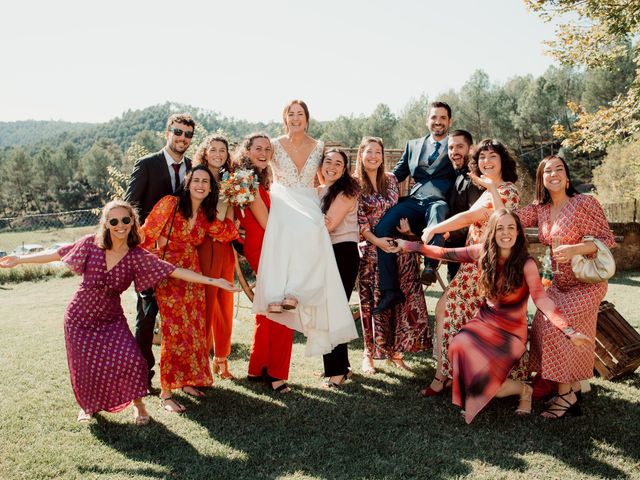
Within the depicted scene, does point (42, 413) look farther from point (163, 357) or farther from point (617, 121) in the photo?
point (617, 121)

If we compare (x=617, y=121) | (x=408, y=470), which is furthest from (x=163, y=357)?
(x=617, y=121)

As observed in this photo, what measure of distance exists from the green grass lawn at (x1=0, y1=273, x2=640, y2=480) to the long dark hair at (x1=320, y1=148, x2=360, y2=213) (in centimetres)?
195

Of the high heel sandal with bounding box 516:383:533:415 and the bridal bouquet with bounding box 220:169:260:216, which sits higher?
the bridal bouquet with bounding box 220:169:260:216

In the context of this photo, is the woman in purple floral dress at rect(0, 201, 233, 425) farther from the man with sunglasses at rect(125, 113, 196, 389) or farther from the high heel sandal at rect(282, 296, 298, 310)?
the man with sunglasses at rect(125, 113, 196, 389)

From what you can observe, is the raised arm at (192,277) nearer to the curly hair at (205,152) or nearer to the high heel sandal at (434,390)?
the curly hair at (205,152)

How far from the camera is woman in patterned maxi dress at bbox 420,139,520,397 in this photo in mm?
5219

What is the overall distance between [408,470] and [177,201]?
3175mm

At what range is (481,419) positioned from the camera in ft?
15.7

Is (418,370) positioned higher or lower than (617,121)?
lower

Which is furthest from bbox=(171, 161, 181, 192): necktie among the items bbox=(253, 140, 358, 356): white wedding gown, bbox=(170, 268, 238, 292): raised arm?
bbox=(170, 268, 238, 292): raised arm

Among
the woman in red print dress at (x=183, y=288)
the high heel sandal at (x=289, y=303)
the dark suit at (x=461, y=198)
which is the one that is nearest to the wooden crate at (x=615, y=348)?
the dark suit at (x=461, y=198)

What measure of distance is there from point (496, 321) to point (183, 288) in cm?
289

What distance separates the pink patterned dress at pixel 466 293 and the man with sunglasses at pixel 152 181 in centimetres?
296

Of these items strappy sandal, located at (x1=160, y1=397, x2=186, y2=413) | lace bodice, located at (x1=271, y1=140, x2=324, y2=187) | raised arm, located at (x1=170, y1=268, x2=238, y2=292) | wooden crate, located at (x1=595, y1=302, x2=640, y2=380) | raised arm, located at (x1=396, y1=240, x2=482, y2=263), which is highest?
lace bodice, located at (x1=271, y1=140, x2=324, y2=187)
